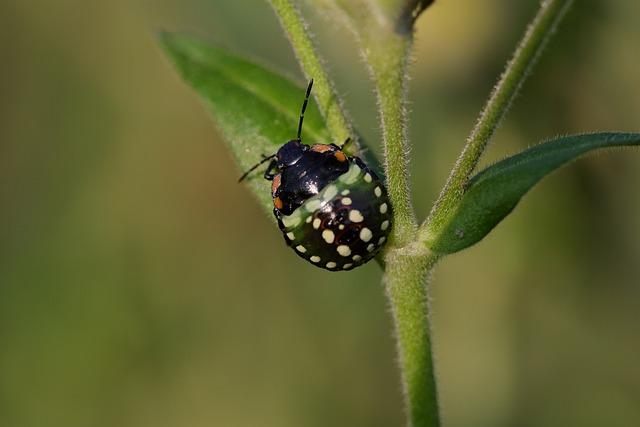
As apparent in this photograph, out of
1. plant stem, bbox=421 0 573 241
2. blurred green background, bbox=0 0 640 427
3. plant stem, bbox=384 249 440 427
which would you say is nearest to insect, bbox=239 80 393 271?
plant stem, bbox=384 249 440 427

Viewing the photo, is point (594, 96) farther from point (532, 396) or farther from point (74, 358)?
point (74, 358)

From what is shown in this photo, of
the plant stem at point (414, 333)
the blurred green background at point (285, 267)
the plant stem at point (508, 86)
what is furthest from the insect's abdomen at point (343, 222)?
the blurred green background at point (285, 267)

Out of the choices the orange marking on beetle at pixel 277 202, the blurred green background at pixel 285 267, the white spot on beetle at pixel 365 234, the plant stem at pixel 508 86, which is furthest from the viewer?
the blurred green background at pixel 285 267

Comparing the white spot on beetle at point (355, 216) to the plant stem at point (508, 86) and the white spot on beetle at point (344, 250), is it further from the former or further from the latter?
the plant stem at point (508, 86)

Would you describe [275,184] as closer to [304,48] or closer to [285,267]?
[304,48]

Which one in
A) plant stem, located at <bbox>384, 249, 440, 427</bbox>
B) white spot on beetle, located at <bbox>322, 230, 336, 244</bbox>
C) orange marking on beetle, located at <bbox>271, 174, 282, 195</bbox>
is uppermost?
orange marking on beetle, located at <bbox>271, 174, 282, 195</bbox>

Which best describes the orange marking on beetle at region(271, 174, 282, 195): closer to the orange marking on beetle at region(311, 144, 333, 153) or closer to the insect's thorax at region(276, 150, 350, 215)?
the insect's thorax at region(276, 150, 350, 215)
